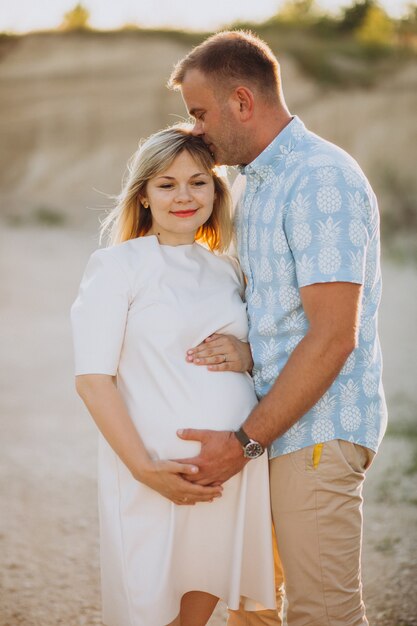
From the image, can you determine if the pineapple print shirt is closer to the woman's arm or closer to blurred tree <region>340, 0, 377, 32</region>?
the woman's arm

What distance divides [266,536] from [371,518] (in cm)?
248

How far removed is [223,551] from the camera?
2.59 m

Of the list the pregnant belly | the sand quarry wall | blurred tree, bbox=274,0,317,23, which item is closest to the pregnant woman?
the pregnant belly

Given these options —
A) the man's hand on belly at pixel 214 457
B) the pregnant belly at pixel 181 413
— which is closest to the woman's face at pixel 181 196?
the pregnant belly at pixel 181 413

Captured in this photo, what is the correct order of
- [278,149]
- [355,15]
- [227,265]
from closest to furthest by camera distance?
[278,149] → [227,265] → [355,15]

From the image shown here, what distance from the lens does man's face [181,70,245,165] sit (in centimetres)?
264

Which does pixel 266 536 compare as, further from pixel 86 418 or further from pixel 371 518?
pixel 86 418

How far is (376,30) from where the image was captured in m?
23.4

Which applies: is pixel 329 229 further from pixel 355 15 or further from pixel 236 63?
pixel 355 15

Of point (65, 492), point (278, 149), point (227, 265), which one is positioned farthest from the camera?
point (65, 492)

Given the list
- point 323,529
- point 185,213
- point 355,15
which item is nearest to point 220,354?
point 185,213

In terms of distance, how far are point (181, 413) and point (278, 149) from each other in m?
0.83

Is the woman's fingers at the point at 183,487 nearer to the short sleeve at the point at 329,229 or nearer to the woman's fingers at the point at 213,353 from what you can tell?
the woman's fingers at the point at 213,353

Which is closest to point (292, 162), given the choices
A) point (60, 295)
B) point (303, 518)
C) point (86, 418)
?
point (303, 518)
